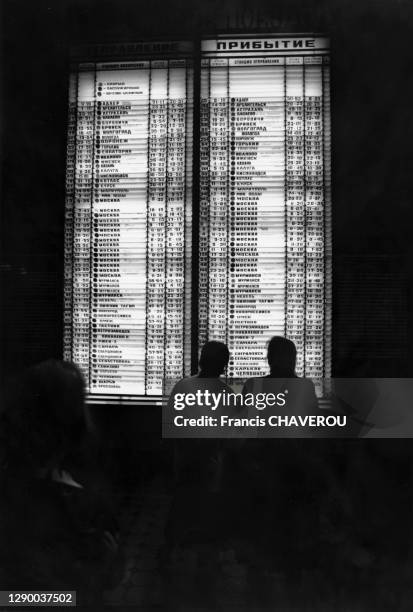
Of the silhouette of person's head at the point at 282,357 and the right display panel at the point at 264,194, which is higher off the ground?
the right display panel at the point at 264,194

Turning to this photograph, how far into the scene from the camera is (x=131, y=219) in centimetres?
331

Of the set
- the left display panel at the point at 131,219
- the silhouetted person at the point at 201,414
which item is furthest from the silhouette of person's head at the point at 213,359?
the left display panel at the point at 131,219

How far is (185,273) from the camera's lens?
10.8 feet

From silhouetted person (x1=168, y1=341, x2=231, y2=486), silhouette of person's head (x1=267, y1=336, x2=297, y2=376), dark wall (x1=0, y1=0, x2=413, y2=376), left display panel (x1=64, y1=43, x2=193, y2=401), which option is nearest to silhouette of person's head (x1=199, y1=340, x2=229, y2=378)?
silhouetted person (x1=168, y1=341, x2=231, y2=486)

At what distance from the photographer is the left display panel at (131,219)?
3.29 meters

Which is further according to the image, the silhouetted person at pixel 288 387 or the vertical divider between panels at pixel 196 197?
the vertical divider between panels at pixel 196 197

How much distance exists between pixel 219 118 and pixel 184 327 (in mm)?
1208

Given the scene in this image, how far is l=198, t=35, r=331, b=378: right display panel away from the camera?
3234 mm
